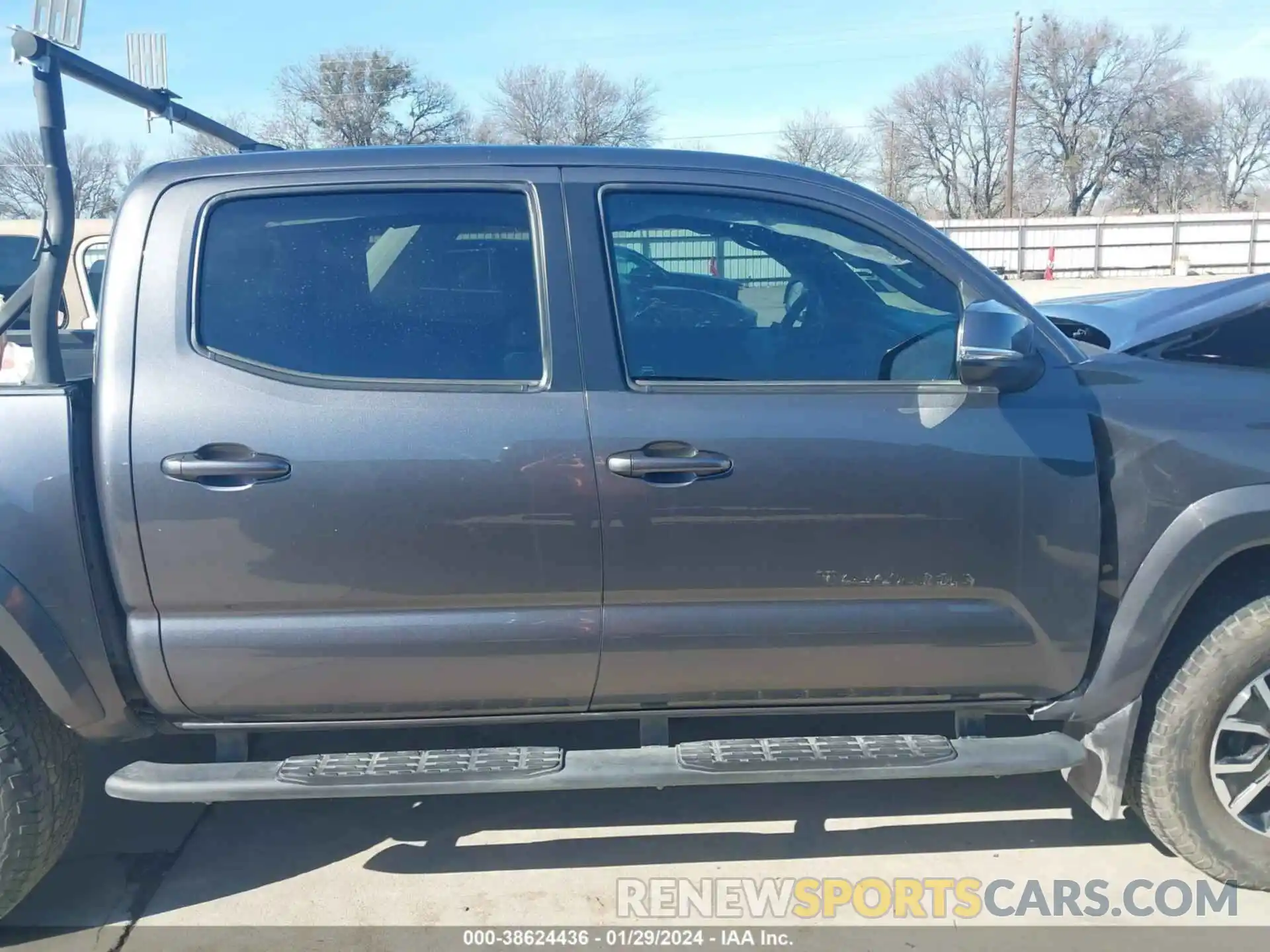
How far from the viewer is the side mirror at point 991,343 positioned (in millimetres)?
2498

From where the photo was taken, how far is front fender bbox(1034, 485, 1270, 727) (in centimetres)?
264

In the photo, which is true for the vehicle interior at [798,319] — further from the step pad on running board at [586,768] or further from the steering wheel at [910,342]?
the step pad on running board at [586,768]

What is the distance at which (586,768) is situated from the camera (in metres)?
2.70

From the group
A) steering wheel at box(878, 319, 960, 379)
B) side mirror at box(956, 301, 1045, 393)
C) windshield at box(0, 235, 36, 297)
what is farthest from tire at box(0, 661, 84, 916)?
windshield at box(0, 235, 36, 297)

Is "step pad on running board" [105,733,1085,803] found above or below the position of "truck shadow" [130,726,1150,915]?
above

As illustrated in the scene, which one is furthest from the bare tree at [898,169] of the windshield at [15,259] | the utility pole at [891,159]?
the windshield at [15,259]

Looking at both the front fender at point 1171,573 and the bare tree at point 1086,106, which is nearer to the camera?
the front fender at point 1171,573

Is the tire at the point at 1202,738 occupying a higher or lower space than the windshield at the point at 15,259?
lower

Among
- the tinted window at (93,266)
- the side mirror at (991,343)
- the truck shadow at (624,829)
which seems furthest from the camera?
the tinted window at (93,266)

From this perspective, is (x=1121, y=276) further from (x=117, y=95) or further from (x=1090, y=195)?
(x=117, y=95)

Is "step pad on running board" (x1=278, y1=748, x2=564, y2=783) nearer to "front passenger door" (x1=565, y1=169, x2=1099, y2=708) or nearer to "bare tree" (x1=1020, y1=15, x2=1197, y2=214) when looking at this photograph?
"front passenger door" (x1=565, y1=169, x2=1099, y2=708)

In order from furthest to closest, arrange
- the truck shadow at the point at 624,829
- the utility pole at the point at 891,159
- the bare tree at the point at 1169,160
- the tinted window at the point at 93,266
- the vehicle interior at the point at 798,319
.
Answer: the bare tree at the point at 1169,160 → the utility pole at the point at 891,159 → the tinted window at the point at 93,266 → the truck shadow at the point at 624,829 → the vehicle interior at the point at 798,319

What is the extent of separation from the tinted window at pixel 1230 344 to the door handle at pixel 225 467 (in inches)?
96.7

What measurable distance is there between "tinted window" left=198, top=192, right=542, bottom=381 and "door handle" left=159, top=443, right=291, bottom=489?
9.6 inches
